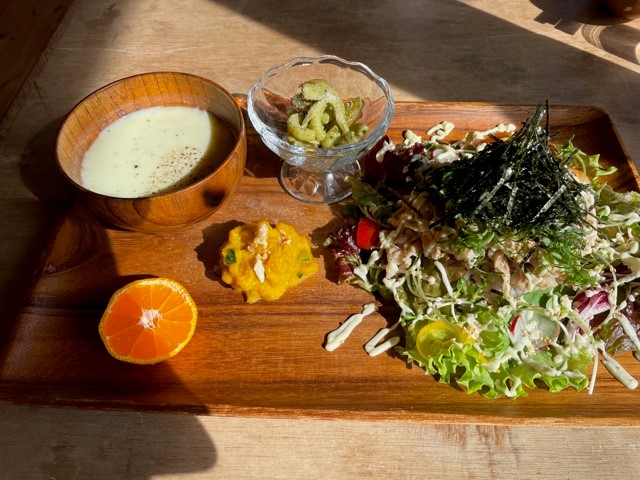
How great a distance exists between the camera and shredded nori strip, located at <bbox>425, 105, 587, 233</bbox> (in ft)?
5.72

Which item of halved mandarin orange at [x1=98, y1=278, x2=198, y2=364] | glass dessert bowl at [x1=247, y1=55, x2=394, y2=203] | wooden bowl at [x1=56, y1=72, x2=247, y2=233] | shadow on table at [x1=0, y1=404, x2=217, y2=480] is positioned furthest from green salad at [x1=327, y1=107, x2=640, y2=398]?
shadow on table at [x1=0, y1=404, x2=217, y2=480]

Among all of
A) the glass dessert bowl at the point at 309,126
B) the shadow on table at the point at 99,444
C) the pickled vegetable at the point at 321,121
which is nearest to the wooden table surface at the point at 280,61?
the shadow on table at the point at 99,444

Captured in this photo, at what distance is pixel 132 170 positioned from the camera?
2.18m

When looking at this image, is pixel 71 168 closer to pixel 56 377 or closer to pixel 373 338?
pixel 56 377

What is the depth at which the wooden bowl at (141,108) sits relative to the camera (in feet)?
6.36

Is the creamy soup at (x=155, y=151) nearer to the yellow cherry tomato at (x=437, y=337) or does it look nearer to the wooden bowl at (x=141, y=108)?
the wooden bowl at (x=141, y=108)

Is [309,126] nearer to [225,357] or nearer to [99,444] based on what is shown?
[225,357]

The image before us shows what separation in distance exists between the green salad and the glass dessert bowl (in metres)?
0.19

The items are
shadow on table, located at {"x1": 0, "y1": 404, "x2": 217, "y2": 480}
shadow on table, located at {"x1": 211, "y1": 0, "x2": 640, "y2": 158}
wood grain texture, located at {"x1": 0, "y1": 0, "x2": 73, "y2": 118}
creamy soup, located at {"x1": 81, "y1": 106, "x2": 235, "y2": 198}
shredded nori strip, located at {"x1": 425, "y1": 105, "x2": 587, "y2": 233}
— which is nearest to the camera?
shredded nori strip, located at {"x1": 425, "y1": 105, "x2": 587, "y2": 233}

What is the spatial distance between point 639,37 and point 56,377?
409 centimetres

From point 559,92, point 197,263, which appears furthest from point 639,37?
point 197,263

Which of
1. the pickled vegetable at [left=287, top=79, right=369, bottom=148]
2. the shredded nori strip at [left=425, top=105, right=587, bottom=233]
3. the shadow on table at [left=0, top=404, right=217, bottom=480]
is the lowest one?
the shadow on table at [left=0, top=404, right=217, bottom=480]

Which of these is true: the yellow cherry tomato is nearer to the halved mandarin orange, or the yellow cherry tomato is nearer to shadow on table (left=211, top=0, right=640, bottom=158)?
the halved mandarin orange

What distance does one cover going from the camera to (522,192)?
1766 millimetres
